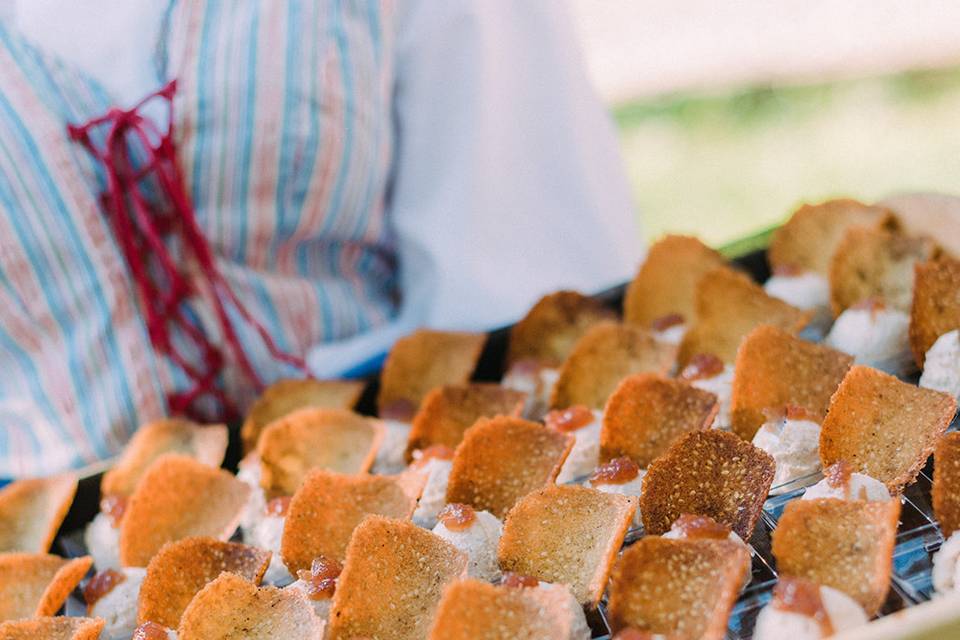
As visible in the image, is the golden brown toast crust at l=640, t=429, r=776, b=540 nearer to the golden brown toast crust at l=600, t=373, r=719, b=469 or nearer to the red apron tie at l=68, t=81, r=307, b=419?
the golden brown toast crust at l=600, t=373, r=719, b=469

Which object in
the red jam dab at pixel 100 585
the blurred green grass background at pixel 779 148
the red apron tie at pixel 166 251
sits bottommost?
the blurred green grass background at pixel 779 148

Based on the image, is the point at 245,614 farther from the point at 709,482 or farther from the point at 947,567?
the point at 947,567

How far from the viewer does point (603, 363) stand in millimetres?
1172

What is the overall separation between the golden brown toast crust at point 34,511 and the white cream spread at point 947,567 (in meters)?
0.90

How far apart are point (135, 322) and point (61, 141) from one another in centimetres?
24

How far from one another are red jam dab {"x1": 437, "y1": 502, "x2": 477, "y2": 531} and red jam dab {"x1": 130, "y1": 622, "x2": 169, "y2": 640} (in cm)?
26

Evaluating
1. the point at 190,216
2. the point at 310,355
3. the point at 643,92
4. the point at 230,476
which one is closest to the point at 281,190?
the point at 190,216

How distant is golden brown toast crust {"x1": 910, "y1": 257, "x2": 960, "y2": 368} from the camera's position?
1.02 meters

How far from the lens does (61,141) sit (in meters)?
1.19

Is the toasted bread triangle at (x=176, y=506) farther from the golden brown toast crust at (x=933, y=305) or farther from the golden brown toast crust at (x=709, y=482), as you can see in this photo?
the golden brown toast crust at (x=933, y=305)

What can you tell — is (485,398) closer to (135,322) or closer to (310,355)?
(310,355)

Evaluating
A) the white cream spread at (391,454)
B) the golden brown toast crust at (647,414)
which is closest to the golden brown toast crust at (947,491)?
the golden brown toast crust at (647,414)

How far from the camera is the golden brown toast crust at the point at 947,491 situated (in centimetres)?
80

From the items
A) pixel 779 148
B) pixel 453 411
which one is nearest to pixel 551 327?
pixel 453 411
